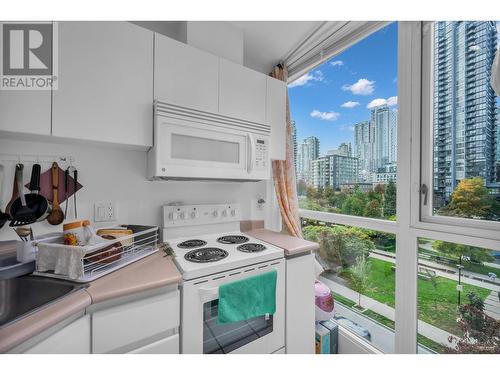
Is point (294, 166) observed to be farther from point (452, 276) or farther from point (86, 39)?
point (86, 39)

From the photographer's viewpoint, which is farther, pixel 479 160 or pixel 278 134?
pixel 278 134

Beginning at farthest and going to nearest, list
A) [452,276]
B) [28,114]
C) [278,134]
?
[278,134] → [452,276] → [28,114]

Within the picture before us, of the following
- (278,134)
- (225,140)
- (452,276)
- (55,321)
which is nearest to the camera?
(55,321)

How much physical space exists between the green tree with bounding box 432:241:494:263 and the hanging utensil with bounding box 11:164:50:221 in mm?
2280

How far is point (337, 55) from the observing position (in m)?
1.79

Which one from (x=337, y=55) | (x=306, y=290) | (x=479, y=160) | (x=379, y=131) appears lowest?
(x=306, y=290)

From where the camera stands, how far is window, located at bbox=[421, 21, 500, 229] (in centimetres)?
109

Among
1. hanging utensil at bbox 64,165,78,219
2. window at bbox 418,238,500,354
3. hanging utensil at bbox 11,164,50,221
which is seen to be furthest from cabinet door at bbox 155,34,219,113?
window at bbox 418,238,500,354

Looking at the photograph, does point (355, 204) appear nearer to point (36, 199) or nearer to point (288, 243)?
point (288, 243)

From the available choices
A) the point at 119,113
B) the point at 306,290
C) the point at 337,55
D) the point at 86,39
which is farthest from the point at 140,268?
the point at 337,55

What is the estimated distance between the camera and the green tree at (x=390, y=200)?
1419mm

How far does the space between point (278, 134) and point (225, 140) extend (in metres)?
0.53

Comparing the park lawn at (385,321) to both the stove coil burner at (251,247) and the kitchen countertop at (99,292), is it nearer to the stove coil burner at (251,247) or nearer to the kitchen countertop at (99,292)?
the stove coil burner at (251,247)
